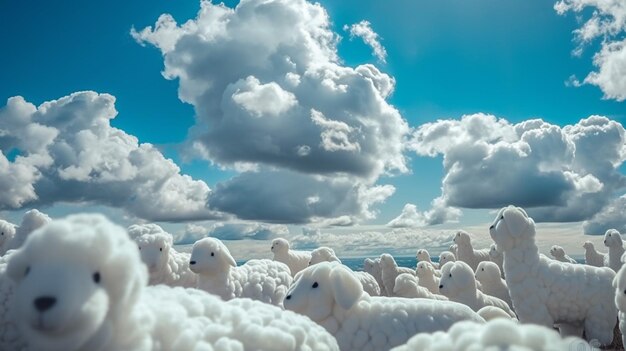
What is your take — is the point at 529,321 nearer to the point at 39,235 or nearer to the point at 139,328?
the point at 139,328

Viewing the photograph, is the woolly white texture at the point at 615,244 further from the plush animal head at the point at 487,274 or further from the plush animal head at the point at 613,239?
the plush animal head at the point at 487,274

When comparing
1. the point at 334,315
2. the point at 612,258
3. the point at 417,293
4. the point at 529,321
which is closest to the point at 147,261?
the point at 334,315

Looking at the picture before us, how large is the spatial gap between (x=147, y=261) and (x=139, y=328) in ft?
17.7

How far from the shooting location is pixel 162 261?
7.50m

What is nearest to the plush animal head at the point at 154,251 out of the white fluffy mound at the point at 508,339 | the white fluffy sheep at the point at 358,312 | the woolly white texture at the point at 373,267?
the white fluffy sheep at the point at 358,312

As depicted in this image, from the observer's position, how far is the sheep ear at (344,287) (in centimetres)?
427

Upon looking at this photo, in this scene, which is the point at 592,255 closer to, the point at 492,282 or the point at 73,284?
the point at 492,282

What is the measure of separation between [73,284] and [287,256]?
10.6 meters

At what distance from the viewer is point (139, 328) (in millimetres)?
2258

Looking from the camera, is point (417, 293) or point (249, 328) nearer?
point (249, 328)

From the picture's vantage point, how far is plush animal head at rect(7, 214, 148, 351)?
2012 mm

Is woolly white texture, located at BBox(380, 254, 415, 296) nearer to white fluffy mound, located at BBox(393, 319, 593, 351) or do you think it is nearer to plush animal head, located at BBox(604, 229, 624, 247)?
plush animal head, located at BBox(604, 229, 624, 247)

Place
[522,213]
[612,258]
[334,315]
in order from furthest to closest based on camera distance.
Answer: [612,258], [522,213], [334,315]

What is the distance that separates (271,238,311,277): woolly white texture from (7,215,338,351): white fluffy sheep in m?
9.90
